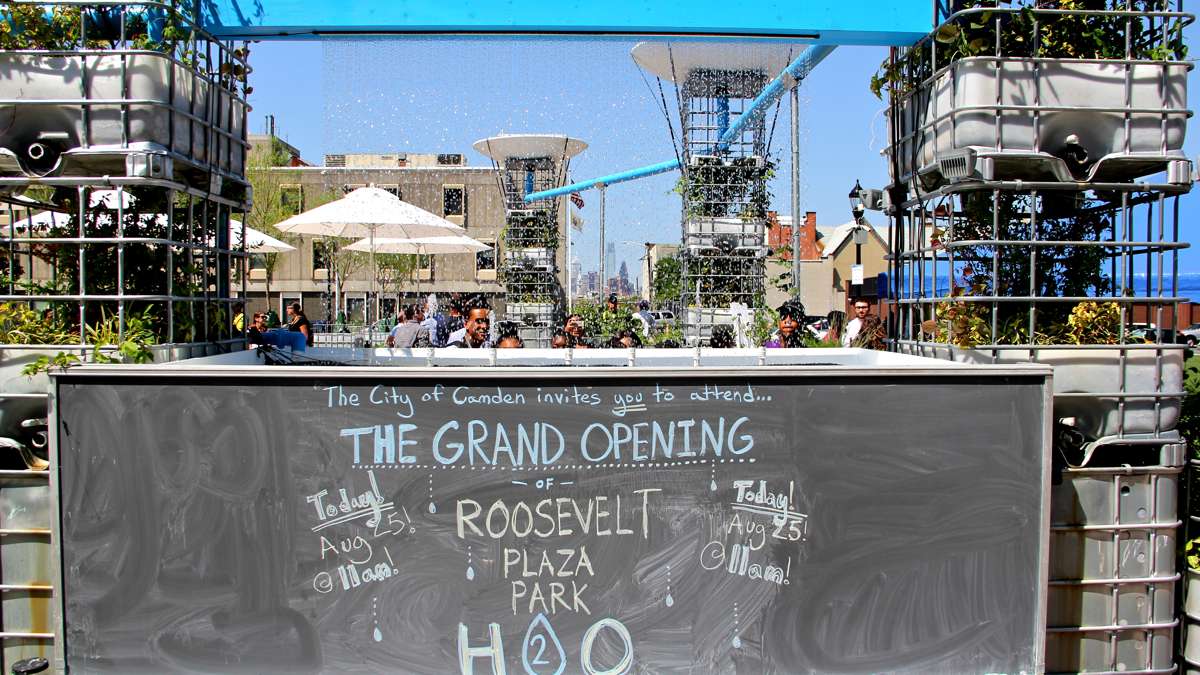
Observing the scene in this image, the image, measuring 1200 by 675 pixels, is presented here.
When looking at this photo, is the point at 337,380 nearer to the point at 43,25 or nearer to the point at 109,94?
the point at 109,94

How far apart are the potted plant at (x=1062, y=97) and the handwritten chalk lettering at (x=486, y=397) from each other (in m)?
2.35

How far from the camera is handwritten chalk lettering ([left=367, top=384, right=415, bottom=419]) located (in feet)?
11.1

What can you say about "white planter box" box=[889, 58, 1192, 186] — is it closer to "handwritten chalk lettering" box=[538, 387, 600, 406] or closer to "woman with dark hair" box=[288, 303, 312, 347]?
"handwritten chalk lettering" box=[538, 387, 600, 406]

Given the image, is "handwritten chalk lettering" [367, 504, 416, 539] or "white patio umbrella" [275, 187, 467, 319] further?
"white patio umbrella" [275, 187, 467, 319]

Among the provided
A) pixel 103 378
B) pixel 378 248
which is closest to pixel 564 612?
pixel 103 378

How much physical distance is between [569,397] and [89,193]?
272 centimetres

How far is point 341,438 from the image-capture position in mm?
3393

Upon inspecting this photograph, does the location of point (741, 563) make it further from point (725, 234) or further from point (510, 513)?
point (725, 234)

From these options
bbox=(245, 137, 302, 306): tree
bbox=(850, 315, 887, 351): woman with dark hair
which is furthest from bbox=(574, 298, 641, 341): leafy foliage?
bbox=(245, 137, 302, 306): tree

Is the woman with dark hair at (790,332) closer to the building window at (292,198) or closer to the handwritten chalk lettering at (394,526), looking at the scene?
the handwritten chalk lettering at (394,526)

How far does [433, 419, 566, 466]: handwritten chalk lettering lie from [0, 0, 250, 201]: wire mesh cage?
1.89 metres

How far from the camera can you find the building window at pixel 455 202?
4759cm

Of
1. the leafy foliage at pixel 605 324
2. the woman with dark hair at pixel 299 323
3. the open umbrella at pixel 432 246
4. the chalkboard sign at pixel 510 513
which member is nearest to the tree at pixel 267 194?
the open umbrella at pixel 432 246

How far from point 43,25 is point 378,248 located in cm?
1133
